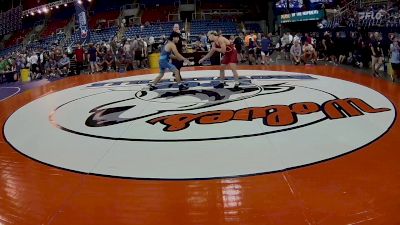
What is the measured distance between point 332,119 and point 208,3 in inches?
1098

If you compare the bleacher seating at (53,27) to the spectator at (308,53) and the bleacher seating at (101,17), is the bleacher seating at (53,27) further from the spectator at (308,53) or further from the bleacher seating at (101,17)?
the spectator at (308,53)

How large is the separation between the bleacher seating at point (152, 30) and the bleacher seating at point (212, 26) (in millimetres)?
1950

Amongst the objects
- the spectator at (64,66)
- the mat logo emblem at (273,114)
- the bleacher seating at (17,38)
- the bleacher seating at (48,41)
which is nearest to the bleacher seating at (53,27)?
the bleacher seating at (48,41)

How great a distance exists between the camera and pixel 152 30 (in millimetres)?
27500

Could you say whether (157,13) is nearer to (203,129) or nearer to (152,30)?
(152,30)

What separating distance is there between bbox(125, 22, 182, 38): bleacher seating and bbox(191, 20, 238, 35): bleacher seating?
1950 millimetres

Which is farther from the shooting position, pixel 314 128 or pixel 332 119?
pixel 332 119

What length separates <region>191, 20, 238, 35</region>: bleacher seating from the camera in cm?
2692

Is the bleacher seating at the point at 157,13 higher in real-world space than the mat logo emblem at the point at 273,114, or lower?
higher

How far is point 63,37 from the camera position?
2994 cm

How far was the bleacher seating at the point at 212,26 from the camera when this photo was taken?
26.9 meters

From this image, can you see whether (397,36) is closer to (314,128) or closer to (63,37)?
(314,128)

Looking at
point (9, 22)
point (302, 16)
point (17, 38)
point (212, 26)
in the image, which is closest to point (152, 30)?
point (212, 26)

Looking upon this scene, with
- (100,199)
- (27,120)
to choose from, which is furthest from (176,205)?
(27,120)
